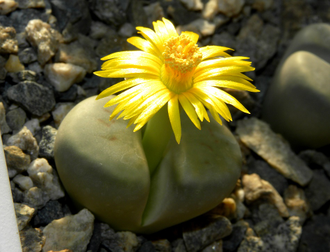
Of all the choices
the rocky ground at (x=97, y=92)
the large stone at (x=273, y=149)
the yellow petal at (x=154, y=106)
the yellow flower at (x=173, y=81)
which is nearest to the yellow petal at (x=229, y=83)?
the yellow flower at (x=173, y=81)

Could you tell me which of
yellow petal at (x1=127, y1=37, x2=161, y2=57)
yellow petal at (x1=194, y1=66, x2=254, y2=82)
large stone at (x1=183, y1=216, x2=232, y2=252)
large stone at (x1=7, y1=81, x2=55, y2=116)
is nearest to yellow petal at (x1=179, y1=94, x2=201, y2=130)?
yellow petal at (x1=194, y1=66, x2=254, y2=82)

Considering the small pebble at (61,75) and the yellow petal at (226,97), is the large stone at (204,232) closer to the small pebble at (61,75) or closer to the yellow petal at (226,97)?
the yellow petal at (226,97)

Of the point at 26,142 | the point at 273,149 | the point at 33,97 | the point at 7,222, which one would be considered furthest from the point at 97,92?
the point at 273,149

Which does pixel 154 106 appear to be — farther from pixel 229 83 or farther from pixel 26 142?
pixel 26 142

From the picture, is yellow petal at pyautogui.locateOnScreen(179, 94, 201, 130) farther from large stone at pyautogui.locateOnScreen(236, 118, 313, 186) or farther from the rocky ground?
large stone at pyautogui.locateOnScreen(236, 118, 313, 186)

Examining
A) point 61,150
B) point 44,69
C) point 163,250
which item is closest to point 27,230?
point 61,150

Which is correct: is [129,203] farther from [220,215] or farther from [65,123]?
[220,215]
